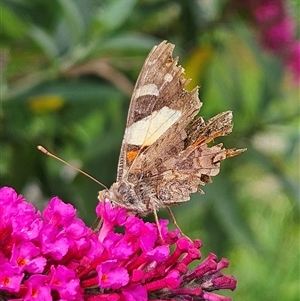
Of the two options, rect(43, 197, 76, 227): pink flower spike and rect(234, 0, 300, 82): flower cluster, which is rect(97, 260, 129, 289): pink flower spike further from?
rect(234, 0, 300, 82): flower cluster

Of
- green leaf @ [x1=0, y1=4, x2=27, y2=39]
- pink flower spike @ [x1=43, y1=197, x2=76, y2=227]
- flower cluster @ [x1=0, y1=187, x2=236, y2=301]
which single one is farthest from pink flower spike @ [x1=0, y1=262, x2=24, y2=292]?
green leaf @ [x1=0, y1=4, x2=27, y2=39]

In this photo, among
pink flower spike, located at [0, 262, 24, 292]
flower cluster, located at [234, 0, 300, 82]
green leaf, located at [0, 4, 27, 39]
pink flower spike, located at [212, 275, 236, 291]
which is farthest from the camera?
flower cluster, located at [234, 0, 300, 82]

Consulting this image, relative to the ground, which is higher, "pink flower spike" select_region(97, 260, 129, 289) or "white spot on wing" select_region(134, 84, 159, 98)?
"white spot on wing" select_region(134, 84, 159, 98)

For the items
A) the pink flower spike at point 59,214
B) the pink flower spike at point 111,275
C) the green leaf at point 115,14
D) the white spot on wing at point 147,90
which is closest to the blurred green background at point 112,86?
the green leaf at point 115,14

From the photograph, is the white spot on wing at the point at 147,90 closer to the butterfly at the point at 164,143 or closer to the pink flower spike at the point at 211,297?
the butterfly at the point at 164,143

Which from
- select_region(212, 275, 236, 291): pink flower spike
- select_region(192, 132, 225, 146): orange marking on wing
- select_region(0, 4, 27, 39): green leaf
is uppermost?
select_region(0, 4, 27, 39): green leaf

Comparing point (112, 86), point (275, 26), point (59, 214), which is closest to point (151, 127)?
point (59, 214)

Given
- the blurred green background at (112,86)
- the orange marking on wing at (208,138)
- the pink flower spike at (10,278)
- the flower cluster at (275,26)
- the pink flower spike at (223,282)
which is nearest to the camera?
the pink flower spike at (10,278)
